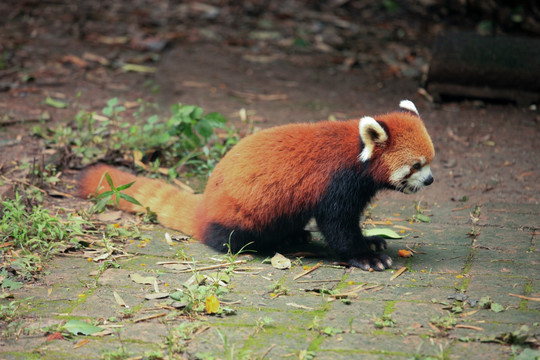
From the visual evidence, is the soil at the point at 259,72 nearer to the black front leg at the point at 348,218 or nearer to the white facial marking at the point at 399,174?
the white facial marking at the point at 399,174

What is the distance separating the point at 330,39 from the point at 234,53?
5.39ft

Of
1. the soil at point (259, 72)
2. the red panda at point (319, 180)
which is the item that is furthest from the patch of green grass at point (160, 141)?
the red panda at point (319, 180)

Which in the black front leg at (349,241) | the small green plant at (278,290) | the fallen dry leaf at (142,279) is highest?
the black front leg at (349,241)

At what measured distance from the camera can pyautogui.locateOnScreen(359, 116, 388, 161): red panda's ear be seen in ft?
12.8

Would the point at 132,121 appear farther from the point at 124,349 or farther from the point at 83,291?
the point at 124,349

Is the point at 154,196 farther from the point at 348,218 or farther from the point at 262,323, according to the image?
the point at 262,323

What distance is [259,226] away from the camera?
420cm

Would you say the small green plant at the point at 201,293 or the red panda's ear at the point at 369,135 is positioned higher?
the red panda's ear at the point at 369,135

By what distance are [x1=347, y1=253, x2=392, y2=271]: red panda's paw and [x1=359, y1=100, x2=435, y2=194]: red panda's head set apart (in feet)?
1.58

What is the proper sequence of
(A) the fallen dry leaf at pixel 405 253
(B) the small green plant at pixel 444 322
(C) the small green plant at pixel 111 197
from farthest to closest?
1. (C) the small green plant at pixel 111 197
2. (A) the fallen dry leaf at pixel 405 253
3. (B) the small green plant at pixel 444 322

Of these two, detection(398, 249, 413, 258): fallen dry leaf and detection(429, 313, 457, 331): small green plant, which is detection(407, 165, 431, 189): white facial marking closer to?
detection(398, 249, 413, 258): fallen dry leaf

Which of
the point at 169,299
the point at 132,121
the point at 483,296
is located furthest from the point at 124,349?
the point at 132,121

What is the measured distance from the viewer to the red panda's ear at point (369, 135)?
12.8 ft

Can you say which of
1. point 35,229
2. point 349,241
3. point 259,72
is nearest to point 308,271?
point 349,241
